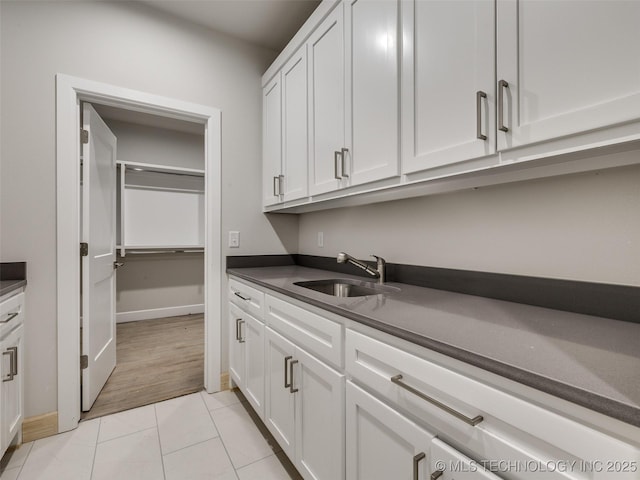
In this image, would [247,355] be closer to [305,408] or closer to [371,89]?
[305,408]

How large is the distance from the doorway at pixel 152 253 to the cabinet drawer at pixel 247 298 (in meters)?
0.78

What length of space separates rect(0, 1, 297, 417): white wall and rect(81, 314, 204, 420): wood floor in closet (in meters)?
0.38

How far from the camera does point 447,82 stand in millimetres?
1008

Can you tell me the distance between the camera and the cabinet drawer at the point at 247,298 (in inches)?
64.7

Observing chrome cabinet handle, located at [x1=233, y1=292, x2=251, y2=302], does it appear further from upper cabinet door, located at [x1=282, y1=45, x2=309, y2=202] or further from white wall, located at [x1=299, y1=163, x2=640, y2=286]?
white wall, located at [x1=299, y1=163, x2=640, y2=286]

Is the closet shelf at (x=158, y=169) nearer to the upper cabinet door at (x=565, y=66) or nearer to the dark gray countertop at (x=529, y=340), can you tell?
the dark gray countertop at (x=529, y=340)

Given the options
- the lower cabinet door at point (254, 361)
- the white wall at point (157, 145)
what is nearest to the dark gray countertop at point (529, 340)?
the lower cabinet door at point (254, 361)

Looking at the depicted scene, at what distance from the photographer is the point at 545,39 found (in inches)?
30.6

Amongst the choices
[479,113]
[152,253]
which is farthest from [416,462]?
[152,253]

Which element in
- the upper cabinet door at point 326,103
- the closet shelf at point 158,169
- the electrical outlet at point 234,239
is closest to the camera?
the upper cabinet door at point 326,103

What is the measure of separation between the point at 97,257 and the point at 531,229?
242cm

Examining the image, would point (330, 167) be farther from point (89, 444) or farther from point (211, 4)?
point (89, 444)

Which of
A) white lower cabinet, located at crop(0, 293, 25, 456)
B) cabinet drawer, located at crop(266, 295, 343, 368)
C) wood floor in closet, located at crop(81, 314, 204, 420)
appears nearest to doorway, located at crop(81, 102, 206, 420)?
wood floor in closet, located at crop(81, 314, 204, 420)

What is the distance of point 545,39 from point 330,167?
97cm
